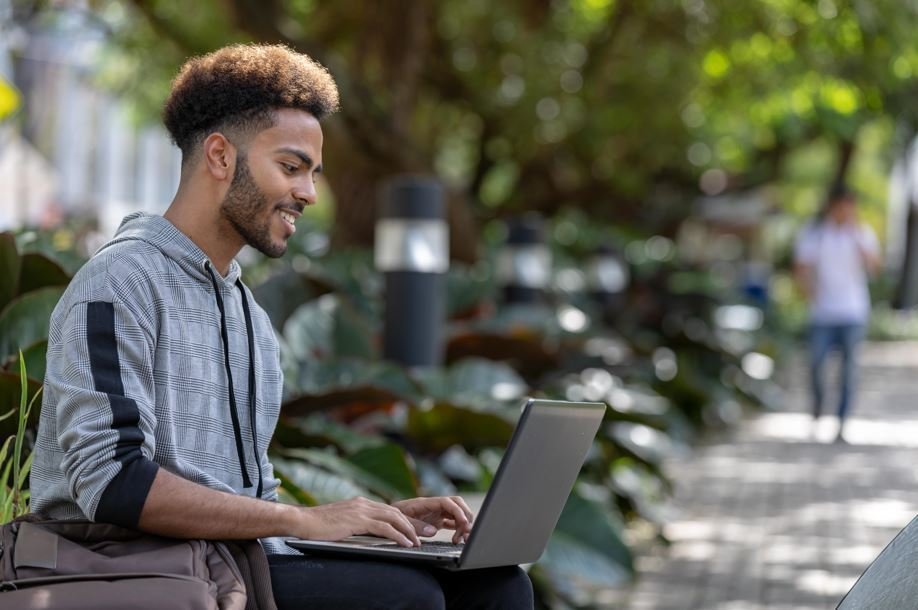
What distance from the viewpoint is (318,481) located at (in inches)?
171

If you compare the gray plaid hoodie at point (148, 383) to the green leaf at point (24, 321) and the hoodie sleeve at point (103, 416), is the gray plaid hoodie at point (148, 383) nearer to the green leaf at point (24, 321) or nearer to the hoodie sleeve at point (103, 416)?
the hoodie sleeve at point (103, 416)

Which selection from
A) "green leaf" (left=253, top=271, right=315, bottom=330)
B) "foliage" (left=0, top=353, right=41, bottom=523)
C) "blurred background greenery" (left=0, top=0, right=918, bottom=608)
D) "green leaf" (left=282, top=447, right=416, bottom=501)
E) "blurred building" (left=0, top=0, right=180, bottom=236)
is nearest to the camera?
"foliage" (left=0, top=353, right=41, bottom=523)

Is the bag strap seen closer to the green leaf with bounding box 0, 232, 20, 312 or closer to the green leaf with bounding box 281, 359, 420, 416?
the green leaf with bounding box 0, 232, 20, 312

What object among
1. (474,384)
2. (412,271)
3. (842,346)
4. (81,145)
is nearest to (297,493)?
(474,384)

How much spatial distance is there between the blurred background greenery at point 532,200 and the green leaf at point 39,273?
1 cm

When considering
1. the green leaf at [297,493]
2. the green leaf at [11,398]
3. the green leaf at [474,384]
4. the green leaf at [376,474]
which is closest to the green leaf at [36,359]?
the green leaf at [11,398]

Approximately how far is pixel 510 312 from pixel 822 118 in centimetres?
826

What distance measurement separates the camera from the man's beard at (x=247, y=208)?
2.84m

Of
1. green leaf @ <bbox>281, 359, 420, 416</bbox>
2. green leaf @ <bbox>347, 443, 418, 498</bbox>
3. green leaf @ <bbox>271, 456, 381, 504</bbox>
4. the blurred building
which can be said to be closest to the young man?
green leaf @ <bbox>271, 456, 381, 504</bbox>

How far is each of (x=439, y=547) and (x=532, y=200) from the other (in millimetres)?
15092

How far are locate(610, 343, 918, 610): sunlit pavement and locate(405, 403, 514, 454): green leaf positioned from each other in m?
1.08

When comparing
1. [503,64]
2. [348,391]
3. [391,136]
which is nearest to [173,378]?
[348,391]

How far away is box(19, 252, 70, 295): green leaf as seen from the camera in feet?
14.9

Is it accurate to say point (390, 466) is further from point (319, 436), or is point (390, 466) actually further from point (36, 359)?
point (36, 359)
